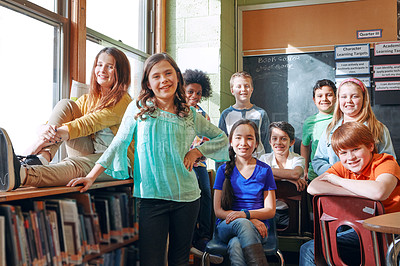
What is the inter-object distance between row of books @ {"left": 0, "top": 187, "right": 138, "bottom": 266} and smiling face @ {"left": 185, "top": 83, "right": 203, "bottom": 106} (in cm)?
105

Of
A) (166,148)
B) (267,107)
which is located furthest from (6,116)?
(267,107)

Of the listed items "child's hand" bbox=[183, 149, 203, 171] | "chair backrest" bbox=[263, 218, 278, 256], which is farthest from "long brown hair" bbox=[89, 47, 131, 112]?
"chair backrest" bbox=[263, 218, 278, 256]

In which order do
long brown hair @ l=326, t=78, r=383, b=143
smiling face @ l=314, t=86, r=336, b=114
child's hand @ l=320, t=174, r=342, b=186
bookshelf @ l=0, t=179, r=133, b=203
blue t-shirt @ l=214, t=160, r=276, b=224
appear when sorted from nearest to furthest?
bookshelf @ l=0, t=179, r=133, b=203 < child's hand @ l=320, t=174, r=342, b=186 < blue t-shirt @ l=214, t=160, r=276, b=224 < long brown hair @ l=326, t=78, r=383, b=143 < smiling face @ l=314, t=86, r=336, b=114

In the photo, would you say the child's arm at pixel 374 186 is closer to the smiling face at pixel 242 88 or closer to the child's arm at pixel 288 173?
the child's arm at pixel 288 173

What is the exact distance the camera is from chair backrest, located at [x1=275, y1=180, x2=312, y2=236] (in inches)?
108

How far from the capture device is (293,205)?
274 cm

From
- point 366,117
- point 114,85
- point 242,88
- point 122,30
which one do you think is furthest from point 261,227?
point 122,30

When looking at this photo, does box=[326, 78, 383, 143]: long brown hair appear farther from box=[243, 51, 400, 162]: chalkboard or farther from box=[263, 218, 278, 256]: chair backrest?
box=[243, 51, 400, 162]: chalkboard

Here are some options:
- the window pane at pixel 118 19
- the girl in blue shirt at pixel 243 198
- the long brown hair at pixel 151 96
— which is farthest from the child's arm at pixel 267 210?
the window pane at pixel 118 19

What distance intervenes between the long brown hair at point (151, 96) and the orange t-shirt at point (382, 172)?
0.89 meters

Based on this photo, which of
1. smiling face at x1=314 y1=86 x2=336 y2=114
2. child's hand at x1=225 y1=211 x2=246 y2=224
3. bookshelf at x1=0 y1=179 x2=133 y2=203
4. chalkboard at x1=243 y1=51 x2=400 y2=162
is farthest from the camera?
chalkboard at x1=243 y1=51 x2=400 y2=162

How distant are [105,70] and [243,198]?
110 centimetres

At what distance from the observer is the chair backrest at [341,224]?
5.29 ft

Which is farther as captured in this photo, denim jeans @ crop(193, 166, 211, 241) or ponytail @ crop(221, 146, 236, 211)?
denim jeans @ crop(193, 166, 211, 241)
